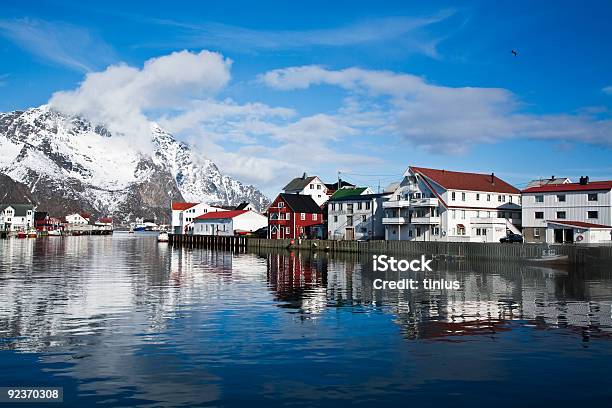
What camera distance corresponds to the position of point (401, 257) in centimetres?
7881

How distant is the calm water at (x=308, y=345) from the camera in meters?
17.4

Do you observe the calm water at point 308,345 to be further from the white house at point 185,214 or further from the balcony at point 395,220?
the white house at point 185,214

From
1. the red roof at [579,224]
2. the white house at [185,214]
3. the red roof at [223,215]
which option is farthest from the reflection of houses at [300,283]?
the white house at [185,214]

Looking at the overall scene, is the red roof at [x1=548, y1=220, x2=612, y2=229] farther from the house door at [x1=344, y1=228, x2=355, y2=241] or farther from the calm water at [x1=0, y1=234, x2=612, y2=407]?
the house door at [x1=344, y1=228, x2=355, y2=241]

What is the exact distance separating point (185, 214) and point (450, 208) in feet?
331

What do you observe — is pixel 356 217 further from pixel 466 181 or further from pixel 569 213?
pixel 569 213

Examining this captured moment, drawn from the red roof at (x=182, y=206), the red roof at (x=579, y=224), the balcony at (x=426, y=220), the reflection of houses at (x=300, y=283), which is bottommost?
the reflection of houses at (x=300, y=283)

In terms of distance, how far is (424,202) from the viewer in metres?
88.7

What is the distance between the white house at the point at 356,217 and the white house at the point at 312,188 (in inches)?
1267

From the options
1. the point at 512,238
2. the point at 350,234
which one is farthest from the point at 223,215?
the point at 512,238

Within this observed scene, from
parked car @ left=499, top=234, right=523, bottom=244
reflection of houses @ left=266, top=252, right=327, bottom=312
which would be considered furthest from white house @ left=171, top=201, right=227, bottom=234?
parked car @ left=499, top=234, right=523, bottom=244

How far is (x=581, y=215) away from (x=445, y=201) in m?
19.2

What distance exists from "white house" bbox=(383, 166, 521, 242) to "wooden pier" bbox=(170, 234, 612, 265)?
672cm

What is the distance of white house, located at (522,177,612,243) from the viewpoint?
236ft
